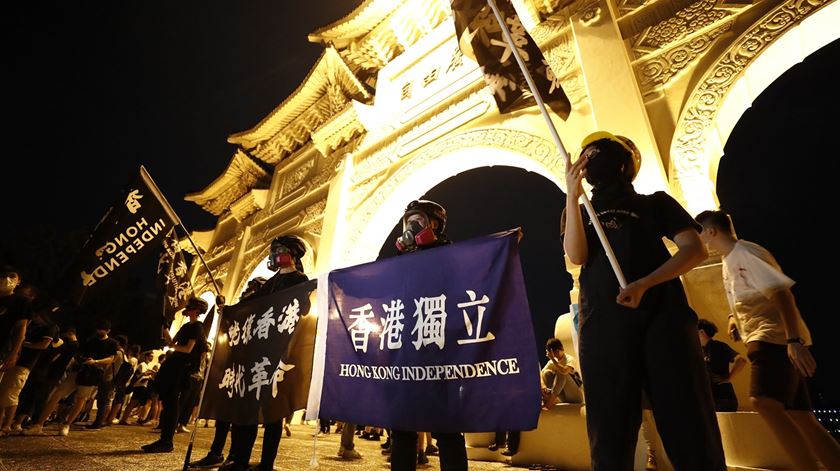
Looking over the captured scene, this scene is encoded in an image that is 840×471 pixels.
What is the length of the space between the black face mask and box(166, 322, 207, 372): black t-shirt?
12.2 ft

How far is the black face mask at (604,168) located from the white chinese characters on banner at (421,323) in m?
0.70

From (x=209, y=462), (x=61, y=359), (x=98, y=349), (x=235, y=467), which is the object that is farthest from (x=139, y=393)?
(x=235, y=467)

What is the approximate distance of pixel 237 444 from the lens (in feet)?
7.93

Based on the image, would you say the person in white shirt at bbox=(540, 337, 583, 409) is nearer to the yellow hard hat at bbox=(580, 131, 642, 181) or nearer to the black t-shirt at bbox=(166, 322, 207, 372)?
the yellow hard hat at bbox=(580, 131, 642, 181)

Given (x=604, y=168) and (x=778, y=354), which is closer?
(x=604, y=168)

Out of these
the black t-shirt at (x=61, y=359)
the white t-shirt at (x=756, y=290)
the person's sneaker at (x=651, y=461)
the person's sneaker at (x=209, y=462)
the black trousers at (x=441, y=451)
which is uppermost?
the white t-shirt at (x=756, y=290)

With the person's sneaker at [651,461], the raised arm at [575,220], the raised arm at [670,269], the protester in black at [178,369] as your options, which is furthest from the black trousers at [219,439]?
the person's sneaker at [651,461]

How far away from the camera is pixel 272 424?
91.9 inches

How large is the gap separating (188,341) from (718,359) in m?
4.51

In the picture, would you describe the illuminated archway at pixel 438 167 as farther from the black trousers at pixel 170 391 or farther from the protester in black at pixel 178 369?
the black trousers at pixel 170 391

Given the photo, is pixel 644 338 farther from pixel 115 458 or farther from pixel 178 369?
pixel 178 369

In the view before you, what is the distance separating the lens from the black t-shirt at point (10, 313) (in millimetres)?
3545

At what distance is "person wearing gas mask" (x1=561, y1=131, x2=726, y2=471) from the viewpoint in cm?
108

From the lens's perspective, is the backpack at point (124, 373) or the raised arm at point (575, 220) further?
the backpack at point (124, 373)
